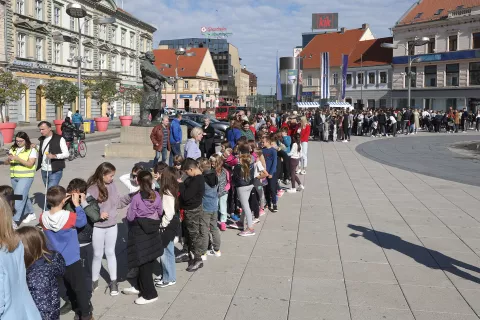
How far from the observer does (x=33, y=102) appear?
43.5 metres

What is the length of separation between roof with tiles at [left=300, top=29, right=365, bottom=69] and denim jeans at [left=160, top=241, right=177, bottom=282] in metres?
72.3

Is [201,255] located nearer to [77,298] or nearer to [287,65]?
[77,298]

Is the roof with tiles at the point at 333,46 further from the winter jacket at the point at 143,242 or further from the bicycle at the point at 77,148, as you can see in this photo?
the winter jacket at the point at 143,242

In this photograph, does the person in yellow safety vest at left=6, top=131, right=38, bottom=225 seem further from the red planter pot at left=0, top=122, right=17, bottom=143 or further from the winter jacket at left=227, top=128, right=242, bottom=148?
the red planter pot at left=0, top=122, right=17, bottom=143

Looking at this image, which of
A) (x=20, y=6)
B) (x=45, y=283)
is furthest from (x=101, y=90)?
(x=45, y=283)

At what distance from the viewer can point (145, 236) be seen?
5262 mm

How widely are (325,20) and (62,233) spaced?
118553 mm

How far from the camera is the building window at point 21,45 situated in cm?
4184

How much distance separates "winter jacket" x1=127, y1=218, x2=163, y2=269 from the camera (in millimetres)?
5191

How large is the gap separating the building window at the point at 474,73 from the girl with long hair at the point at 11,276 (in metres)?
58.7

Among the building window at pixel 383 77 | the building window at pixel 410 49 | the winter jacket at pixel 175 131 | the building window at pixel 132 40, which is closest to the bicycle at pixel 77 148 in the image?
the winter jacket at pixel 175 131

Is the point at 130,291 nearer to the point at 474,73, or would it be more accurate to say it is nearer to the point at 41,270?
the point at 41,270

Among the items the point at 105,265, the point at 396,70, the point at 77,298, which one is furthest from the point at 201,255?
the point at 396,70

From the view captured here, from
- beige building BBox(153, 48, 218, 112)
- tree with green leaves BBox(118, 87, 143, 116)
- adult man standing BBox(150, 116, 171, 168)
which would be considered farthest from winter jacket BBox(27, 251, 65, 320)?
beige building BBox(153, 48, 218, 112)
